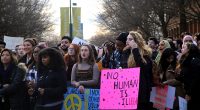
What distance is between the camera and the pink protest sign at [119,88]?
7344 millimetres

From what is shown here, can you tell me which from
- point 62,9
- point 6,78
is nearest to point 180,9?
point 62,9

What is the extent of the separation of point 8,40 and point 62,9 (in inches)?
448

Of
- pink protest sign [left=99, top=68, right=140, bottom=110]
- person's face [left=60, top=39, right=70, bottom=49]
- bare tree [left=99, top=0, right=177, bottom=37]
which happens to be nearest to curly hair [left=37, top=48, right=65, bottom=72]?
pink protest sign [left=99, top=68, right=140, bottom=110]

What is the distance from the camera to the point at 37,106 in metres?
7.79

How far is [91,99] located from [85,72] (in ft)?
1.64

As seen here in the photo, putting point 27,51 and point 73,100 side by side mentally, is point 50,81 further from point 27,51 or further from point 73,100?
point 27,51

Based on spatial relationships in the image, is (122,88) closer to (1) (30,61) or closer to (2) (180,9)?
(1) (30,61)

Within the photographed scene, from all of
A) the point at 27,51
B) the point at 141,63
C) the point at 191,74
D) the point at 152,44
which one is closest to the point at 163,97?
the point at 191,74

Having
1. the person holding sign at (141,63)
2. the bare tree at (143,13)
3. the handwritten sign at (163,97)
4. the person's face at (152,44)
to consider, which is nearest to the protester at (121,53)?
the person holding sign at (141,63)

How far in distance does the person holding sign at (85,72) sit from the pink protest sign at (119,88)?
608 millimetres

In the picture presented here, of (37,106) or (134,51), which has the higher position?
(134,51)

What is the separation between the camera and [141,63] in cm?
737

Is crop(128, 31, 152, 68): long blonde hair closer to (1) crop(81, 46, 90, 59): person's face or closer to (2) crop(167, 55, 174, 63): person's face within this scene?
(1) crop(81, 46, 90, 59): person's face

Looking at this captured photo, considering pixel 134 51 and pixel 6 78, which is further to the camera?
pixel 6 78
